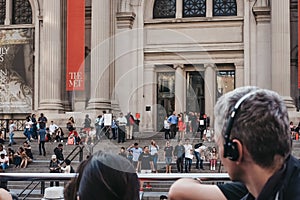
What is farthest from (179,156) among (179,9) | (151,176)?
(179,9)

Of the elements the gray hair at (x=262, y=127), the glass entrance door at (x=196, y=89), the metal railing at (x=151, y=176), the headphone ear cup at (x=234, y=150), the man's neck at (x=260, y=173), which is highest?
the glass entrance door at (x=196, y=89)

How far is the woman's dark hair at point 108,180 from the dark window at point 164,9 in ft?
97.8

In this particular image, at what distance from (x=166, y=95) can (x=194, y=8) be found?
5.20 m

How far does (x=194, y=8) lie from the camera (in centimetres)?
3117

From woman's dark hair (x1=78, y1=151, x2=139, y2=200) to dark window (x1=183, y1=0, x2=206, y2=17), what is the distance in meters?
29.5

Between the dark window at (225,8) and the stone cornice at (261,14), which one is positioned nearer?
the stone cornice at (261,14)

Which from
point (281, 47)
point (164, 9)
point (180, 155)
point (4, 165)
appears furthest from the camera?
point (164, 9)

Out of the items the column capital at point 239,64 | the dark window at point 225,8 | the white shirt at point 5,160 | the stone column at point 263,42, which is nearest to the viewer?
the white shirt at point 5,160

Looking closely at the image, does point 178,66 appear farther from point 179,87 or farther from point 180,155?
point 180,155

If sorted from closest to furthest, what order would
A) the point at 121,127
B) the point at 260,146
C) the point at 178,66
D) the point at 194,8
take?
the point at 260,146 → the point at 121,127 → the point at 178,66 → the point at 194,8

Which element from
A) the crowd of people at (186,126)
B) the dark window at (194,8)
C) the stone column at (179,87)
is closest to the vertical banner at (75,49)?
the stone column at (179,87)

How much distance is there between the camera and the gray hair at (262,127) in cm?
162

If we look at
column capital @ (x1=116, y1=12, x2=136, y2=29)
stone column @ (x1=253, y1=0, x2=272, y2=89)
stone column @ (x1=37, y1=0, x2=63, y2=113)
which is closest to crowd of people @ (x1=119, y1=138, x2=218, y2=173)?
stone column @ (x1=253, y1=0, x2=272, y2=89)

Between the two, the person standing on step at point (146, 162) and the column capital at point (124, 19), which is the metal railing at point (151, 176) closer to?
the person standing on step at point (146, 162)
